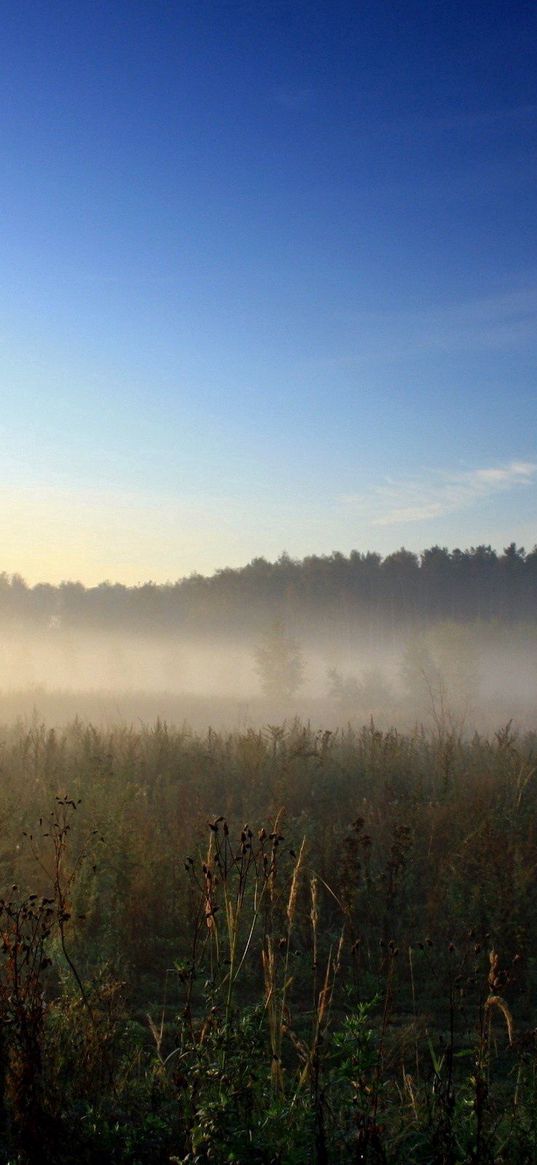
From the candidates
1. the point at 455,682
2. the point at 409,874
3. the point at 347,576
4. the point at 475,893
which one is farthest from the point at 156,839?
the point at 347,576

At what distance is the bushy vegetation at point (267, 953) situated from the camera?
10.4 ft

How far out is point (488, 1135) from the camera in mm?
3182

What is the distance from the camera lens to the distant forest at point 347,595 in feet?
240

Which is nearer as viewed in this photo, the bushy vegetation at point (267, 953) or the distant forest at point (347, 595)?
the bushy vegetation at point (267, 953)

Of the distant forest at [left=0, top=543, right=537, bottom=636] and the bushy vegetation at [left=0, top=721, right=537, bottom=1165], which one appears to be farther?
the distant forest at [left=0, top=543, right=537, bottom=636]

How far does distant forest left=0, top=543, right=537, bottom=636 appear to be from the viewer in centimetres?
7312

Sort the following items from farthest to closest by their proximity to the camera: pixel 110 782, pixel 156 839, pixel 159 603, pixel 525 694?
1. pixel 159 603
2. pixel 525 694
3. pixel 110 782
4. pixel 156 839

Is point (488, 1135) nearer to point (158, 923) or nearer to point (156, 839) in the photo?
point (158, 923)

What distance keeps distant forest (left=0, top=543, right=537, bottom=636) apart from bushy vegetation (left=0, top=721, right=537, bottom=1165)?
5990cm

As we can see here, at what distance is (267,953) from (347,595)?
69.6 m

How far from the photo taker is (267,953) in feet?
Answer: 14.8

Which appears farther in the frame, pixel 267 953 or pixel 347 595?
pixel 347 595

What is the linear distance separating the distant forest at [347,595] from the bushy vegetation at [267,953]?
59.9 meters

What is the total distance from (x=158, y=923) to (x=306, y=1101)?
11.6ft
